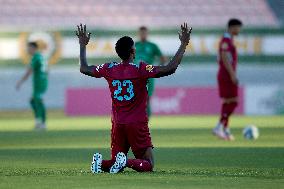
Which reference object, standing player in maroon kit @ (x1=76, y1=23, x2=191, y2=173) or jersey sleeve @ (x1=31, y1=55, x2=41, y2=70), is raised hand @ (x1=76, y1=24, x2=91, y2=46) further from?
jersey sleeve @ (x1=31, y1=55, x2=41, y2=70)

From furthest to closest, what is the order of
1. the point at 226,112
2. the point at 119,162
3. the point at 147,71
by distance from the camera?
the point at 226,112, the point at 147,71, the point at 119,162

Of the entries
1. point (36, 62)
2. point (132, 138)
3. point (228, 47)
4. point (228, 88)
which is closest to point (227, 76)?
point (228, 88)

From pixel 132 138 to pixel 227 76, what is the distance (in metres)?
7.69

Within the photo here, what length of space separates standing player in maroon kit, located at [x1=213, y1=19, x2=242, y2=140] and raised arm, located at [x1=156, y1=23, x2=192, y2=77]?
7.53m

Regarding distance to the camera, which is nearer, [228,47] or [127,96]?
[127,96]

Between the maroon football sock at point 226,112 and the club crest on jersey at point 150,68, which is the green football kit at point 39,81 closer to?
the maroon football sock at point 226,112

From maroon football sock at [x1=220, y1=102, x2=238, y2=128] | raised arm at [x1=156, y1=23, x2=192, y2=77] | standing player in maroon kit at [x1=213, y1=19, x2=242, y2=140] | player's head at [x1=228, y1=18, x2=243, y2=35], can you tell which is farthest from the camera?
maroon football sock at [x1=220, y1=102, x2=238, y2=128]

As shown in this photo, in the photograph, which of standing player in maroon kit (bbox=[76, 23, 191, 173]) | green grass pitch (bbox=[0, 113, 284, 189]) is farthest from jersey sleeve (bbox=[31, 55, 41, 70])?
standing player in maroon kit (bbox=[76, 23, 191, 173])

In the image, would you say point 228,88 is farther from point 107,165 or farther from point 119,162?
point 119,162

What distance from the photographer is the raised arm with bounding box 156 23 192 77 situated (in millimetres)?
10570

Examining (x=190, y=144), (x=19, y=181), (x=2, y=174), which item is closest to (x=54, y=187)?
(x=19, y=181)

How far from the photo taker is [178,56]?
10750 mm

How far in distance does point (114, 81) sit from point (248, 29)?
85.2 feet

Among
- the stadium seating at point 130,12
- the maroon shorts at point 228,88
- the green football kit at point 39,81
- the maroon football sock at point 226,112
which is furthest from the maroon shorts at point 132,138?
the stadium seating at point 130,12
